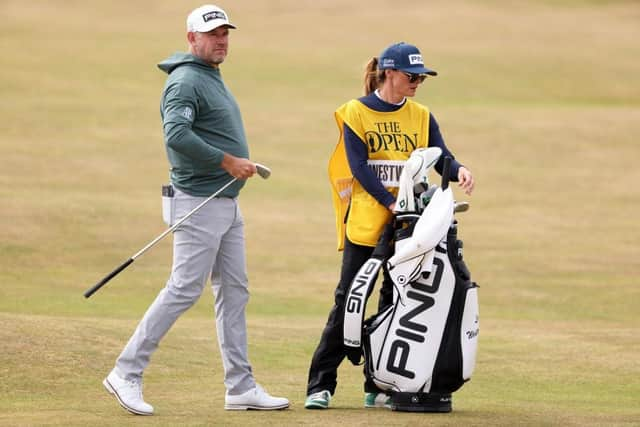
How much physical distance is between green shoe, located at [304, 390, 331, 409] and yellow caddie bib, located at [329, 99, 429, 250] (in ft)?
2.90

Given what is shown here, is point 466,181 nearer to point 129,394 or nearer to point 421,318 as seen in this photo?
point 421,318

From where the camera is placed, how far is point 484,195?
22000 millimetres

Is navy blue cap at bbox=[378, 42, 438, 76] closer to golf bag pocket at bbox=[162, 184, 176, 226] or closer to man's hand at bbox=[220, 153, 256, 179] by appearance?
man's hand at bbox=[220, 153, 256, 179]

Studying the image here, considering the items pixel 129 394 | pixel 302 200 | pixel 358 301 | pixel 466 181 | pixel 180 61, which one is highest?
pixel 180 61

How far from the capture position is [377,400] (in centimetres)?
733

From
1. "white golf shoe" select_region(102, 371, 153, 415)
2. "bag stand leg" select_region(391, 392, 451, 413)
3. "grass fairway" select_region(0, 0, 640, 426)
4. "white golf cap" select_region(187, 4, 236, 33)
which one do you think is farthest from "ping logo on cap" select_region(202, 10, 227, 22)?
"bag stand leg" select_region(391, 392, 451, 413)

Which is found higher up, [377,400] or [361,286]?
[361,286]

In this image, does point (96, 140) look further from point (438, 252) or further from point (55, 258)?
point (438, 252)

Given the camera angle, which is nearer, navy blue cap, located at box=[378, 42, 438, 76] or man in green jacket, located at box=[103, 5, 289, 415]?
man in green jacket, located at box=[103, 5, 289, 415]

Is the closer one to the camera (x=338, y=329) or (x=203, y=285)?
(x=203, y=285)

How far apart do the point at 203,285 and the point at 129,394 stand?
2.38 feet

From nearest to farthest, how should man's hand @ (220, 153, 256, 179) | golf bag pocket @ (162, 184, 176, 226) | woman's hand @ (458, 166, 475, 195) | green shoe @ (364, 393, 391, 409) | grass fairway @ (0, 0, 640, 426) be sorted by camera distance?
man's hand @ (220, 153, 256, 179)
golf bag pocket @ (162, 184, 176, 226)
woman's hand @ (458, 166, 475, 195)
green shoe @ (364, 393, 391, 409)
grass fairway @ (0, 0, 640, 426)

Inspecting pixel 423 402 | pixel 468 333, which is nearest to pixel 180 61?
pixel 468 333

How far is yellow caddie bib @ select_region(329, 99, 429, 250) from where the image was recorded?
725cm
